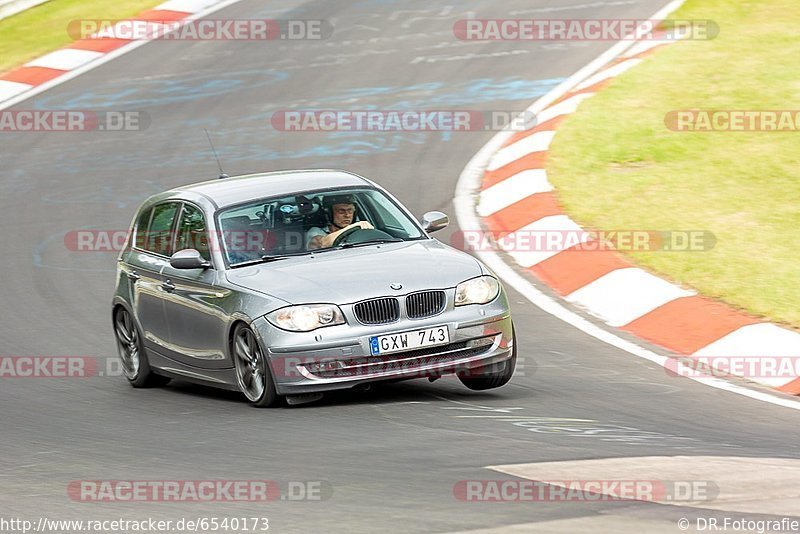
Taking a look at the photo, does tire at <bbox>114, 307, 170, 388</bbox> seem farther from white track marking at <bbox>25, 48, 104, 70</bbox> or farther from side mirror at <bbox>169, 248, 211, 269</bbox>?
white track marking at <bbox>25, 48, 104, 70</bbox>

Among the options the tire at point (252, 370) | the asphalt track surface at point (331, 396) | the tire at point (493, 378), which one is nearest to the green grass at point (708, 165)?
the asphalt track surface at point (331, 396)

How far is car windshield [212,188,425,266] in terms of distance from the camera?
980 centimetres

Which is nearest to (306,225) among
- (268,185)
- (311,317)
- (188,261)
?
(268,185)

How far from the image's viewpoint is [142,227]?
36.8 ft

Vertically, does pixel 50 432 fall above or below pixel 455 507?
below

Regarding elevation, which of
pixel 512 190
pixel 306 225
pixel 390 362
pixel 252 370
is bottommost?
pixel 512 190

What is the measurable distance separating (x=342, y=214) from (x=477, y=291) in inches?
51.7

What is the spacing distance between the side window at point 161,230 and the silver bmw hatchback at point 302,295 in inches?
0.6

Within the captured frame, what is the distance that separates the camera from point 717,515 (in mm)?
5891

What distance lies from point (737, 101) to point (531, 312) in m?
6.03

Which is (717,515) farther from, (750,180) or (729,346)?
(750,180)

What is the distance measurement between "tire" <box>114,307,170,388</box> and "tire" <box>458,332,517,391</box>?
2566 mm

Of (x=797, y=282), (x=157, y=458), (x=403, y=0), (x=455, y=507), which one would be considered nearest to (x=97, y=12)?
(x=403, y=0)

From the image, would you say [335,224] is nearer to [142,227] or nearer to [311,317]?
[311,317]
